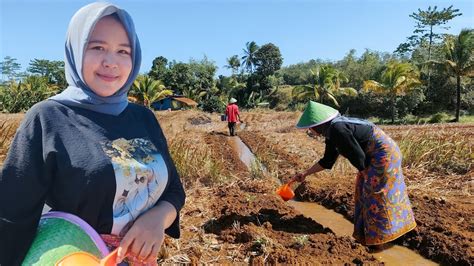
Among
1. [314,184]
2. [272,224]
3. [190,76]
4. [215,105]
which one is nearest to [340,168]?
[314,184]

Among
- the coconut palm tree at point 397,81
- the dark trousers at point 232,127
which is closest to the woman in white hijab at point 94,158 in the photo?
the dark trousers at point 232,127

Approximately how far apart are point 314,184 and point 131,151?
528 cm

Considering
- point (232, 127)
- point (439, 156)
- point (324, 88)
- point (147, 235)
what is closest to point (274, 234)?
point (147, 235)

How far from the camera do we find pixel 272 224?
4.43 m

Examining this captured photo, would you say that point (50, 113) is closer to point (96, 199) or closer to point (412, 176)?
point (96, 199)

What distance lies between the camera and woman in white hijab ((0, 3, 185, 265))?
1.02 metres

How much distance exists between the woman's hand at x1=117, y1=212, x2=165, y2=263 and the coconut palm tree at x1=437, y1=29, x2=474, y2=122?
26.5 meters

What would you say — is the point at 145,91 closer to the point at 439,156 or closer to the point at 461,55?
the point at 461,55

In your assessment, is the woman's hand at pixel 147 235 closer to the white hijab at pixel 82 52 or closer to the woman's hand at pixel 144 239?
the woman's hand at pixel 144 239

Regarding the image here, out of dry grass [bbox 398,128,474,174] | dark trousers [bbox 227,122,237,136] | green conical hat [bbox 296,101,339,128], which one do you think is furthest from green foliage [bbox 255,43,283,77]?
green conical hat [bbox 296,101,339,128]

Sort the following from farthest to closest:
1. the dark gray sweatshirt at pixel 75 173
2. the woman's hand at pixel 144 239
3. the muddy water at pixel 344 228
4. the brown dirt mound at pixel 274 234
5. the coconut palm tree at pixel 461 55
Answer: the coconut palm tree at pixel 461 55, the muddy water at pixel 344 228, the brown dirt mound at pixel 274 234, the woman's hand at pixel 144 239, the dark gray sweatshirt at pixel 75 173

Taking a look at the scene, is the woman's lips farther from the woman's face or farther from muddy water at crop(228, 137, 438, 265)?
muddy water at crop(228, 137, 438, 265)

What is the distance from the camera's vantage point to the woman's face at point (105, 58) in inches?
46.2

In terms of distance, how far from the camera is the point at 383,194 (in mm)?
3754
